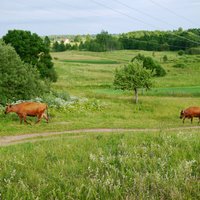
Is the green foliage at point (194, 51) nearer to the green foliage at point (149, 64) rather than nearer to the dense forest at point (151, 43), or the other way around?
the dense forest at point (151, 43)

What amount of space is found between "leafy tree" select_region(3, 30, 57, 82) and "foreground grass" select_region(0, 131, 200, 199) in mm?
46935

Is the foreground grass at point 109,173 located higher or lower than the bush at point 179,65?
higher

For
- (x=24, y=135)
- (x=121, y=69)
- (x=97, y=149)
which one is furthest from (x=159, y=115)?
(x=97, y=149)

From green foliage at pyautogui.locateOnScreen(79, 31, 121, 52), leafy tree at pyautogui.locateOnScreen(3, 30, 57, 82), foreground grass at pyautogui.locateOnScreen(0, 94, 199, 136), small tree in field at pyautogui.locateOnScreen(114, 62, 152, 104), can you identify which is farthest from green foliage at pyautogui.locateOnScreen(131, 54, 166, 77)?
green foliage at pyautogui.locateOnScreen(79, 31, 121, 52)

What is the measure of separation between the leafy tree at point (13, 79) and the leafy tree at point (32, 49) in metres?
19.9

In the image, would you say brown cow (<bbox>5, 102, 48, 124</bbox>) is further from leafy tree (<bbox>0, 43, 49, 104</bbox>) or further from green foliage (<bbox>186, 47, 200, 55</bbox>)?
green foliage (<bbox>186, 47, 200, 55</bbox>)

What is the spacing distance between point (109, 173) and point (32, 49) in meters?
49.5

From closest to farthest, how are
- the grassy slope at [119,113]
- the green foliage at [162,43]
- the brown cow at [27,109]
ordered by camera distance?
the brown cow at [27,109] → the grassy slope at [119,113] → the green foliage at [162,43]

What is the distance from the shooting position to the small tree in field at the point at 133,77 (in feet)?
148

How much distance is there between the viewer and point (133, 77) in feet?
147

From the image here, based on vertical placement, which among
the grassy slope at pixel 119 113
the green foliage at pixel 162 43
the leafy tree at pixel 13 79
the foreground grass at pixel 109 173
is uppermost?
the green foliage at pixel 162 43

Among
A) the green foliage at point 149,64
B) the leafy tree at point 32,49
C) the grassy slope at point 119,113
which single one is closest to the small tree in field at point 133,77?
the grassy slope at point 119,113

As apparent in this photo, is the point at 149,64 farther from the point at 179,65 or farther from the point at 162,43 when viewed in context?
the point at 162,43

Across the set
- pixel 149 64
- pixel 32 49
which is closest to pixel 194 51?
pixel 149 64
